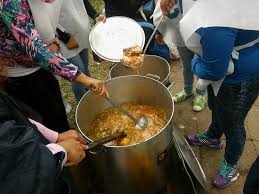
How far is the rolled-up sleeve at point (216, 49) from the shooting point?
166cm

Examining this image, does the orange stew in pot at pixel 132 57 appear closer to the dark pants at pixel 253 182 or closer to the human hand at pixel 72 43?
the human hand at pixel 72 43

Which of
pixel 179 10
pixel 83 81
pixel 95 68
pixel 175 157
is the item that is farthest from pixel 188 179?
pixel 95 68

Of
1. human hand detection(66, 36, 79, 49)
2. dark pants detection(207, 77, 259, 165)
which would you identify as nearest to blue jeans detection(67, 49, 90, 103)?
human hand detection(66, 36, 79, 49)

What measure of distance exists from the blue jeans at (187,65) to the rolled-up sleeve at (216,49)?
106 cm

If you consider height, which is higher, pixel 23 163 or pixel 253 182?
pixel 23 163

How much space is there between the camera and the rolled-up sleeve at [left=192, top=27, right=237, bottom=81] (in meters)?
1.66

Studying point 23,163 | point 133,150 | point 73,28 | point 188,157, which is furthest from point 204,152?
point 23,163

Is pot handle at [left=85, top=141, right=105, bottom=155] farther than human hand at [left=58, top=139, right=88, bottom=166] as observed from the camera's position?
Yes

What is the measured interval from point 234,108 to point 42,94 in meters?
1.40

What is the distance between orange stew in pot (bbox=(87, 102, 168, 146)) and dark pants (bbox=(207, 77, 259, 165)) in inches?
16.1

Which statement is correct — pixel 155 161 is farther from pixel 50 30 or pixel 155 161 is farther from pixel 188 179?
pixel 50 30

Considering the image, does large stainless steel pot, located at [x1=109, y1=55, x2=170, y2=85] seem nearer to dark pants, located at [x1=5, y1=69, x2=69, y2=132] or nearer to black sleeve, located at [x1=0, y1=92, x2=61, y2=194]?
dark pants, located at [x1=5, y1=69, x2=69, y2=132]

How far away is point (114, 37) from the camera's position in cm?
276

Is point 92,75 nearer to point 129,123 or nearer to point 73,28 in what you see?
point 73,28
